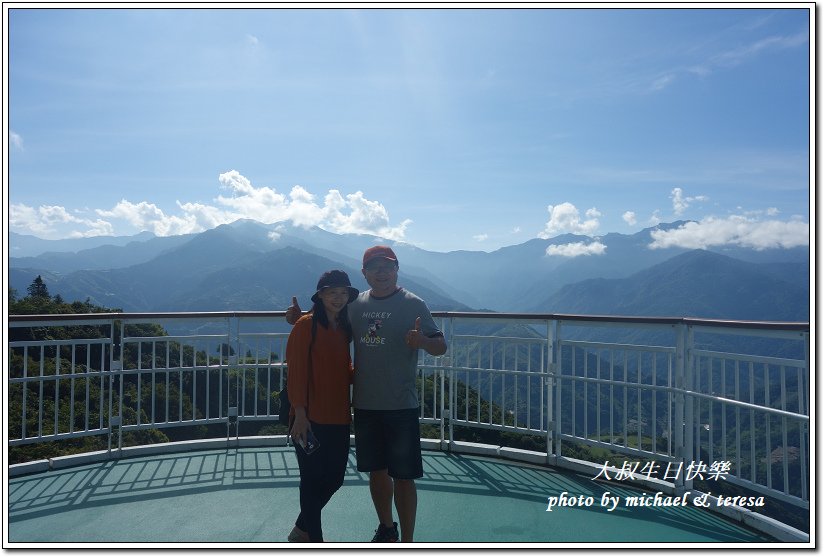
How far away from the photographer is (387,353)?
263 centimetres

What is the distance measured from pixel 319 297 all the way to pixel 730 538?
2589 millimetres

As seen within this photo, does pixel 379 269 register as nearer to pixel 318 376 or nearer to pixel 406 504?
pixel 318 376

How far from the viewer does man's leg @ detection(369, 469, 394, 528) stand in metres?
2.76

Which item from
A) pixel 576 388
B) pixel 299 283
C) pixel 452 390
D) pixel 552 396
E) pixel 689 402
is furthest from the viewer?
pixel 299 283

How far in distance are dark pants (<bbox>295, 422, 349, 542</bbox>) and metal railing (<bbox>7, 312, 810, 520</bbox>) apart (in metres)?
1.96

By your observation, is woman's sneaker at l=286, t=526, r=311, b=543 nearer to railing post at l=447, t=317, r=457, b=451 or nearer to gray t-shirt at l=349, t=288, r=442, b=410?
gray t-shirt at l=349, t=288, r=442, b=410

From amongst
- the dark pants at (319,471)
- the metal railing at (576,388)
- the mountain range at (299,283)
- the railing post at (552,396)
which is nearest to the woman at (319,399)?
the dark pants at (319,471)

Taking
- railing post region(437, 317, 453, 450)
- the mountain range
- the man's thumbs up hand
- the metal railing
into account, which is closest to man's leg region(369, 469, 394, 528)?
the man's thumbs up hand

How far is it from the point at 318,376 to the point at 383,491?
2.24 ft

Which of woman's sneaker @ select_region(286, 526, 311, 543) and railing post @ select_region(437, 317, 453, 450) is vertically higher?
railing post @ select_region(437, 317, 453, 450)

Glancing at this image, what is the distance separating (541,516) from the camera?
342cm

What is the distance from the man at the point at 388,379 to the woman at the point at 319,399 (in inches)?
4.4

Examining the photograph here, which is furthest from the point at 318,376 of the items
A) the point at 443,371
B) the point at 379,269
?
the point at 443,371
